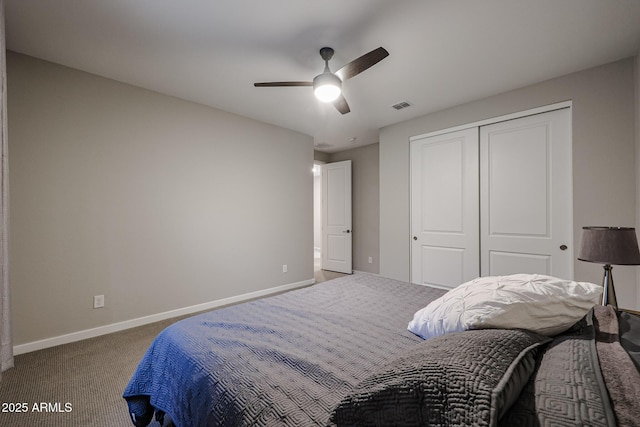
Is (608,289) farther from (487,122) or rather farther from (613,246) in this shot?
(487,122)

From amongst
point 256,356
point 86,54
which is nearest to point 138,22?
point 86,54

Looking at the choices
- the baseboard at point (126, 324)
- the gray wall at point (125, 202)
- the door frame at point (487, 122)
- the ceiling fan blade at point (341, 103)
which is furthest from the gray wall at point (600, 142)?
the baseboard at point (126, 324)

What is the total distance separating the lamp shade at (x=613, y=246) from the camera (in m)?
1.52

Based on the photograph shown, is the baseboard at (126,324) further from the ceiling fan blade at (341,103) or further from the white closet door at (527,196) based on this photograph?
the white closet door at (527,196)

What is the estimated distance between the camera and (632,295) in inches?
92.5

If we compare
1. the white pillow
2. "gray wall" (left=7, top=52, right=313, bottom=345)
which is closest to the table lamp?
the white pillow

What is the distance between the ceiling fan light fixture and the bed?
1.67 m

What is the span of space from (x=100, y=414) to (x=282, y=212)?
299 centimetres

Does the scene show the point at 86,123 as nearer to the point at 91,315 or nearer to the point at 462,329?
the point at 91,315

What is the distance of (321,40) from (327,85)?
1.17 ft

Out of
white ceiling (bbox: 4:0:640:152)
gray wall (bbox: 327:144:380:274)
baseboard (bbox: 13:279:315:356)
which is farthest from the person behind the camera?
gray wall (bbox: 327:144:380:274)

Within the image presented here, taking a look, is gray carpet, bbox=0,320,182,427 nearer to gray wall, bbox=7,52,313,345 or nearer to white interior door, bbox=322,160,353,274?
gray wall, bbox=7,52,313,345

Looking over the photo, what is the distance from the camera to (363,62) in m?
1.96

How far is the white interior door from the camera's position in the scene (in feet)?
17.9
